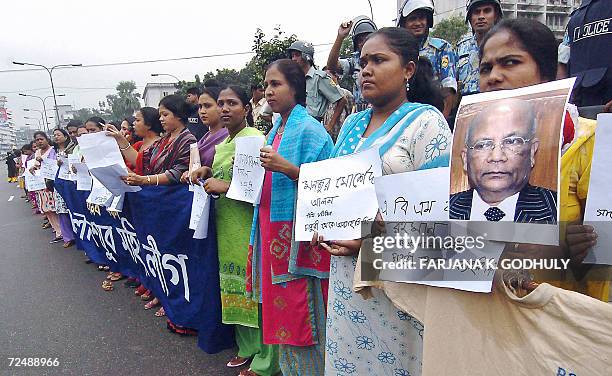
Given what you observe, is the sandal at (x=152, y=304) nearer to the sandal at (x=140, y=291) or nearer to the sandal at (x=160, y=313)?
the sandal at (x=160, y=313)

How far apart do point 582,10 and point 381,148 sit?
1613 mm

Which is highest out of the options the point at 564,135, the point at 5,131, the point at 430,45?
the point at 430,45

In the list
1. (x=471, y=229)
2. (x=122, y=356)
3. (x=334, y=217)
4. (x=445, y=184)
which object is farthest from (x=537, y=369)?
(x=122, y=356)

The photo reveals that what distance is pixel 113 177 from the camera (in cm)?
326

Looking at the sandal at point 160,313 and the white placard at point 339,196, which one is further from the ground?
the white placard at point 339,196

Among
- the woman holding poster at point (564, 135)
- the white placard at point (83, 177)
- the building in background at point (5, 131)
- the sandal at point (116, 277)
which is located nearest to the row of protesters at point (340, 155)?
the woman holding poster at point (564, 135)

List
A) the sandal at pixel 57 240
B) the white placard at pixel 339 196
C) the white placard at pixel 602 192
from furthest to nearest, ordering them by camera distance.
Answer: the sandal at pixel 57 240 → the white placard at pixel 339 196 → the white placard at pixel 602 192

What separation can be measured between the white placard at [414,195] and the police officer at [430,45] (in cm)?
166

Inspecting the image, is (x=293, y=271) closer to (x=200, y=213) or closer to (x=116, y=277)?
(x=200, y=213)

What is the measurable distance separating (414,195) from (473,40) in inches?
89.0

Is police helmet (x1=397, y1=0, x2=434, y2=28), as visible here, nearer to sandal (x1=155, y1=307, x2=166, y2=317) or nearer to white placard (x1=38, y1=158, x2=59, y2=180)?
sandal (x1=155, y1=307, x2=166, y2=317)

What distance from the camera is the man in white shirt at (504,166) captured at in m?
0.85

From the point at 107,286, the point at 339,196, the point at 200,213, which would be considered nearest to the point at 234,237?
Result: the point at 200,213

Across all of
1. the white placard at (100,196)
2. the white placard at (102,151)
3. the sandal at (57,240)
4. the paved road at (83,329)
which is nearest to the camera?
the paved road at (83,329)
